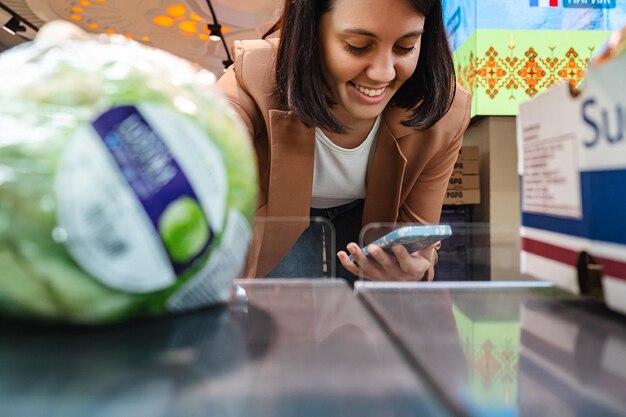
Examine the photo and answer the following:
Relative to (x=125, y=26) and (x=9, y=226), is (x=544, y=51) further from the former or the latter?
(x=125, y=26)

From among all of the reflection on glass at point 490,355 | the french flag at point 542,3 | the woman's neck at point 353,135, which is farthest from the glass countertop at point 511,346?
the french flag at point 542,3

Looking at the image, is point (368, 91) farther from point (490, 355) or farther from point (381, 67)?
point (490, 355)

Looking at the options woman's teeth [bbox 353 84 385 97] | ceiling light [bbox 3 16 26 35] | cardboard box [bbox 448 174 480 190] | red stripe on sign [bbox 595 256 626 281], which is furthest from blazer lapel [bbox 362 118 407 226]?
ceiling light [bbox 3 16 26 35]

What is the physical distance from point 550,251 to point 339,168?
878 mm

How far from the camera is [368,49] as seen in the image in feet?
3.57

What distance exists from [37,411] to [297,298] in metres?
0.26

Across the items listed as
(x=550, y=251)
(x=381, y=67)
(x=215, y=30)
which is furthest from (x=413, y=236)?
(x=215, y=30)

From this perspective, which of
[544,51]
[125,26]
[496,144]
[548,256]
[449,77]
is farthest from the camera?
[125,26]

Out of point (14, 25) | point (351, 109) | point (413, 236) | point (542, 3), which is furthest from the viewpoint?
point (14, 25)

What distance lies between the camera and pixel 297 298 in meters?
0.44

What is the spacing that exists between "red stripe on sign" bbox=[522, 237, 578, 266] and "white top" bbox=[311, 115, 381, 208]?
0.80 meters

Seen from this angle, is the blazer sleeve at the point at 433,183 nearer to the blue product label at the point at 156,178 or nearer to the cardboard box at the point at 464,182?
the blue product label at the point at 156,178

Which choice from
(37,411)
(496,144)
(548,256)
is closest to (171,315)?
(37,411)

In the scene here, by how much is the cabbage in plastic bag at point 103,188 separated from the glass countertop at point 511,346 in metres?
0.15
